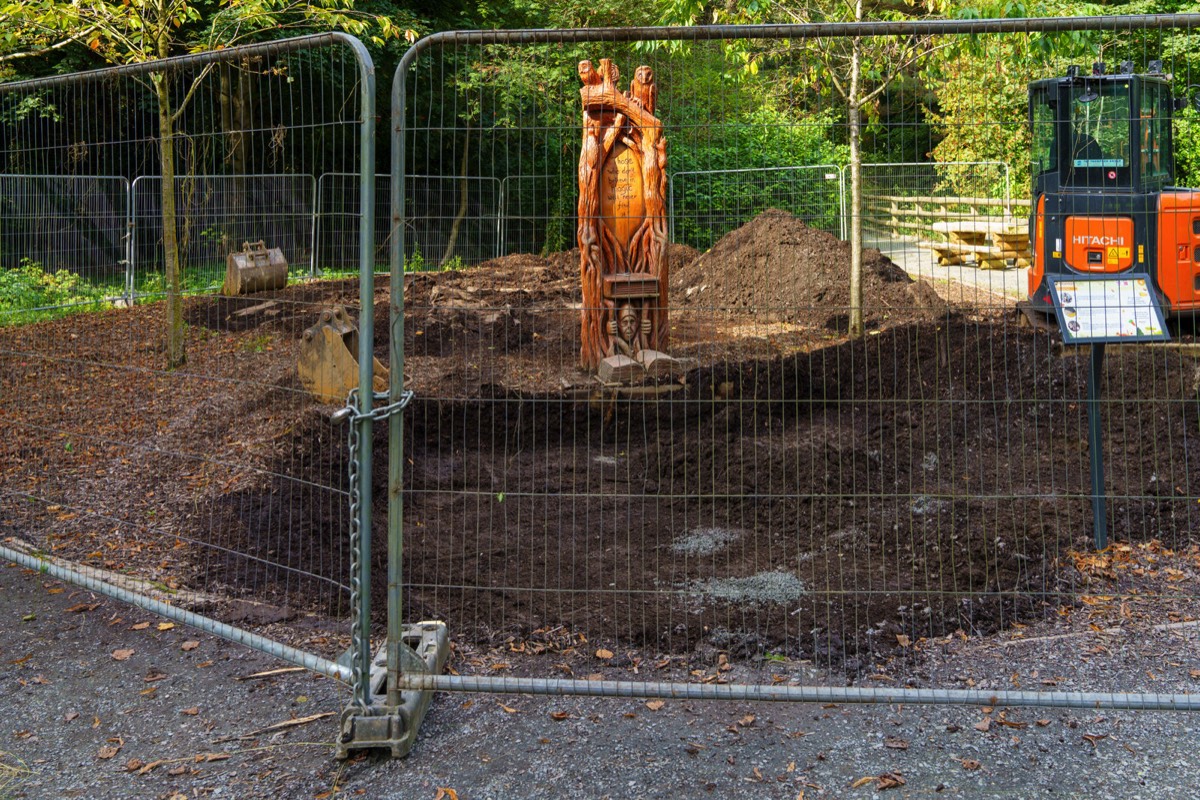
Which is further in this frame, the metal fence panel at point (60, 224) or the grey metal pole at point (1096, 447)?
the metal fence panel at point (60, 224)

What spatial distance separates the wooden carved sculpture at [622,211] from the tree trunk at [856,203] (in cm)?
170

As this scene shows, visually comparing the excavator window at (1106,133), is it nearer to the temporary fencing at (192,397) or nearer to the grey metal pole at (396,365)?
the temporary fencing at (192,397)

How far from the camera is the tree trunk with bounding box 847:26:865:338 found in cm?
582

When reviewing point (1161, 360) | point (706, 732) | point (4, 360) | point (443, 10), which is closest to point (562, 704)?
point (706, 732)

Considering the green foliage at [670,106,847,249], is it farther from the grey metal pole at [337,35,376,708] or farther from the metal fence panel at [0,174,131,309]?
the metal fence panel at [0,174,131,309]

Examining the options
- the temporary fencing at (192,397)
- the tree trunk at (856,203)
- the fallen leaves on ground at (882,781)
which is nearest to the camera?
the fallen leaves on ground at (882,781)

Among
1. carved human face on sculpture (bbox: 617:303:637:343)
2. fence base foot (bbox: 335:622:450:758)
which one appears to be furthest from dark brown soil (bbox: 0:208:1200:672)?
carved human face on sculpture (bbox: 617:303:637:343)

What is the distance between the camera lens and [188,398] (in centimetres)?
860

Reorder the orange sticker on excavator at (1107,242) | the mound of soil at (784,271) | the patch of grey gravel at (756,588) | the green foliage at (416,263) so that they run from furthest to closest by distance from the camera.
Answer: the mound of soil at (784,271), the orange sticker on excavator at (1107,242), the patch of grey gravel at (756,588), the green foliage at (416,263)

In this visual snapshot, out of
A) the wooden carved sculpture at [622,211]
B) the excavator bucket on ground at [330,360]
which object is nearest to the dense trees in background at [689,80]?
the wooden carved sculpture at [622,211]

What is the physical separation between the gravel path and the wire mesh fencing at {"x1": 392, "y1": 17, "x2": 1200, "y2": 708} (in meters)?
0.19

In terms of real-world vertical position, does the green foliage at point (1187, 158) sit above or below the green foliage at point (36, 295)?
above

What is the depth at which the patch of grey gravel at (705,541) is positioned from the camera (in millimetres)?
6407

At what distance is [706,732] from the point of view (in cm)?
403
